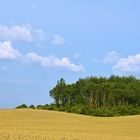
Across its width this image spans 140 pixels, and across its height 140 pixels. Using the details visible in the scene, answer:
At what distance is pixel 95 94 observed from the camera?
108 m

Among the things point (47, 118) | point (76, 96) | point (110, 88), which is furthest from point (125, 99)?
point (47, 118)

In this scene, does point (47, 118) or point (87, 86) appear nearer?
point (47, 118)

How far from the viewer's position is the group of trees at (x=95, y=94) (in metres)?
105

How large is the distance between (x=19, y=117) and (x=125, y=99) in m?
54.4

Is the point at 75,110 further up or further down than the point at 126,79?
further down

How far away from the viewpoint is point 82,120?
54156 mm

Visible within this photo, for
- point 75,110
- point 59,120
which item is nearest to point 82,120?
point 59,120

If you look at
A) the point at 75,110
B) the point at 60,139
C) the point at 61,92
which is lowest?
the point at 60,139

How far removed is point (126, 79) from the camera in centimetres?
12525

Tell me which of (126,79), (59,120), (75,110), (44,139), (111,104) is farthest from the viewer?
(126,79)

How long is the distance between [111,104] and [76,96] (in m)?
13.0

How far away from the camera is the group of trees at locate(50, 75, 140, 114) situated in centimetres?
10456

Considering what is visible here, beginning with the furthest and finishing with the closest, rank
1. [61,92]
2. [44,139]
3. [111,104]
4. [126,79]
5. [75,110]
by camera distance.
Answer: [126,79], [61,92], [111,104], [75,110], [44,139]

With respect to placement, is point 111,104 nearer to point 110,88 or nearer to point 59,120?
point 110,88
